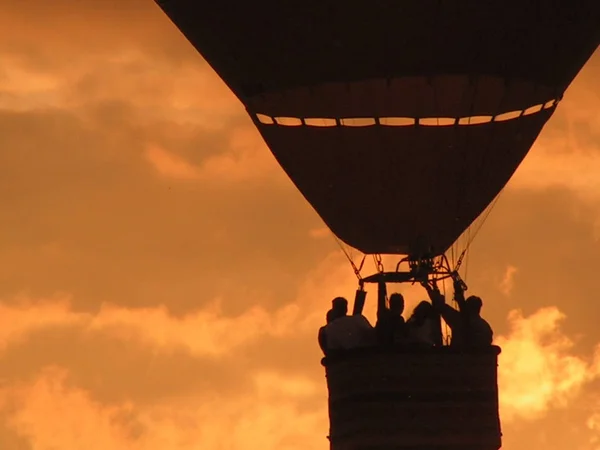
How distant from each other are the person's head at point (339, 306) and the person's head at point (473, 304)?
142 cm

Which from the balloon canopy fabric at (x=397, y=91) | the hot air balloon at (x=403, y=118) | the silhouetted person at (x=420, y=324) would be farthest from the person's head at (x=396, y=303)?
the balloon canopy fabric at (x=397, y=91)

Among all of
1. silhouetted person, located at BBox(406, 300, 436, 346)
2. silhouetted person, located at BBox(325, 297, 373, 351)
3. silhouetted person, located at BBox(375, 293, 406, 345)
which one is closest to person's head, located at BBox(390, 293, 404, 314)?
silhouetted person, located at BBox(375, 293, 406, 345)

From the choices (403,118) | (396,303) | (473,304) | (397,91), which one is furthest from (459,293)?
(397,91)

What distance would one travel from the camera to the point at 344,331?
28.2 meters

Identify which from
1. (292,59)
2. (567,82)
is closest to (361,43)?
(292,59)

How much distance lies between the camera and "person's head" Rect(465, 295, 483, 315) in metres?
28.4

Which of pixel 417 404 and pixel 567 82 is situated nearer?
pixel 417 404

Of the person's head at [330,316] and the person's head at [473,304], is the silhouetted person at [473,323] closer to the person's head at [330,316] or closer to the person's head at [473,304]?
the person's head at [473,304]

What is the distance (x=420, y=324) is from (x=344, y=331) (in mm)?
881

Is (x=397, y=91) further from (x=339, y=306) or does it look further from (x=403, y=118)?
(x=339, y=306)

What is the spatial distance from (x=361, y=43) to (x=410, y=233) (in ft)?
8.35

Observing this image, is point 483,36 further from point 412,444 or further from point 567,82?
point 412,444

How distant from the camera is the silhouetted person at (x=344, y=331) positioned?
92.6 feet

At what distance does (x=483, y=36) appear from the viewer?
29078mm
